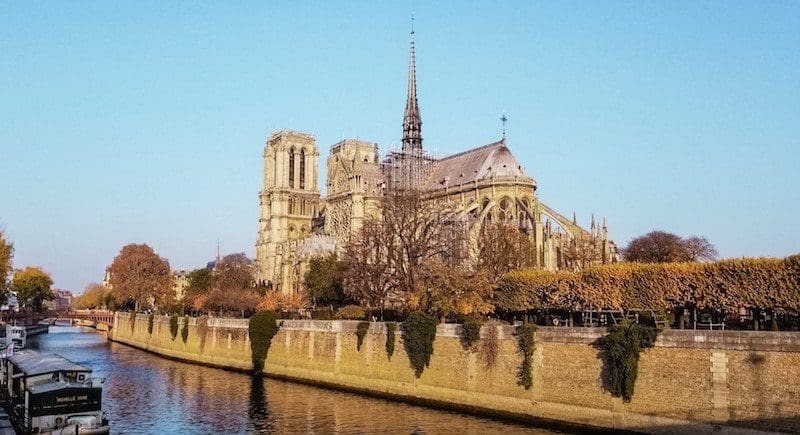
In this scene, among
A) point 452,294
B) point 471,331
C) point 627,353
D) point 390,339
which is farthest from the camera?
point 452,294

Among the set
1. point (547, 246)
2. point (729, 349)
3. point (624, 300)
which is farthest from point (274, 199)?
point (729, 349)

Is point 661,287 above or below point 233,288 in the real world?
below

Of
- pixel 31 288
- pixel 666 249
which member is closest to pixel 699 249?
pixel 666 249

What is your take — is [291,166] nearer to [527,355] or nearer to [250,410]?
[250,410]

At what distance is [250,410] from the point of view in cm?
3609

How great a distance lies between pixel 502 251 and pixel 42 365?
32.7 m

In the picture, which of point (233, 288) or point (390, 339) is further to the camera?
point (233, 288)

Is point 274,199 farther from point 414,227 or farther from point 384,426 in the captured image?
point 384,426

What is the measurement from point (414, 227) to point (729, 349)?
93.2 feet

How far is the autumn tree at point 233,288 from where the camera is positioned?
2906 inches

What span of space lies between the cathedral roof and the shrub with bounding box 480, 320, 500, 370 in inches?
1759

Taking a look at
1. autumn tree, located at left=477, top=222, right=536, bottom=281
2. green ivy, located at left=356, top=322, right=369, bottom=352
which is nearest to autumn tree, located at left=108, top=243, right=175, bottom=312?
autumn tree, located at left=477, top=222, right=536, bottom=281

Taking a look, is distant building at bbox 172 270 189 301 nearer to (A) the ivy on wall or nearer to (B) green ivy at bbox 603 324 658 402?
(A) the ivy on wall

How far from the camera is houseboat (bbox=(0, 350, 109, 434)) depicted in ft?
91.4
